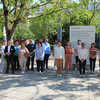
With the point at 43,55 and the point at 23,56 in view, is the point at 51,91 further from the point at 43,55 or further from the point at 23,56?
the point at 23,56

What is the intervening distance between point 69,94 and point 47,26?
29.7m

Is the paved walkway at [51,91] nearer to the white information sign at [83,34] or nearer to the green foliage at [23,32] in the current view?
the white information sign at [83,34]

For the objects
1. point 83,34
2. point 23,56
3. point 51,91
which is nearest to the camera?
point 51,91

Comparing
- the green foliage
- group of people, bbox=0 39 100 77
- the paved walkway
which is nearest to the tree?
group of people, bbox=0 39 100 77

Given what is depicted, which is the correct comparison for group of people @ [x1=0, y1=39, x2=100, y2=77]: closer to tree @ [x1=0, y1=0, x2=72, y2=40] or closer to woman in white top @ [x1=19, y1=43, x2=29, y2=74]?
woman in white top @ [x1=19, y1=43, x2=29, y2=74]

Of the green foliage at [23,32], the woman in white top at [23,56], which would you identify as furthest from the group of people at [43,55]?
the green foliage at [23,32]

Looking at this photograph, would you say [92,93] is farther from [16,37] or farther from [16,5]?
[16,37]

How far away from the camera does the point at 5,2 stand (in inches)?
364

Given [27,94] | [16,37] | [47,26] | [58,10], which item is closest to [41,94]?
[27,94]

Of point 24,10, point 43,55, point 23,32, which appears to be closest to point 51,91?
point 43,55

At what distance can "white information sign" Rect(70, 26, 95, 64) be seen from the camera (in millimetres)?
9047

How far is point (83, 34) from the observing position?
9.11 meters

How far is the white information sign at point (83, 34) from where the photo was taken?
905 centimetres

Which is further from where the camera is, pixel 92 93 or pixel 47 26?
pixel 47 26
